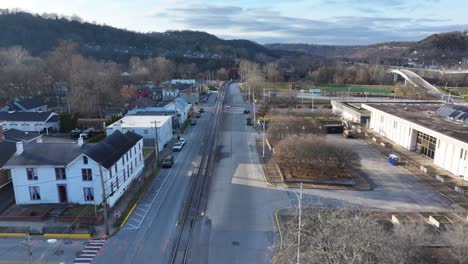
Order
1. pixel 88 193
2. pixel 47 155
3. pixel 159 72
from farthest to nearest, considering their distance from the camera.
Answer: pixel 159 72, pixel 47 155, pixel 88 193

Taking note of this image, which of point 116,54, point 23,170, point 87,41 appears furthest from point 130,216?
point 87,41

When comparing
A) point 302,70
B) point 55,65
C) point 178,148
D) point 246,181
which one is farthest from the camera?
point 302,70

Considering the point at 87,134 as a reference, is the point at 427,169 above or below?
below

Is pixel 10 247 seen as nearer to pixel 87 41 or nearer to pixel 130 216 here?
pixel 130 216

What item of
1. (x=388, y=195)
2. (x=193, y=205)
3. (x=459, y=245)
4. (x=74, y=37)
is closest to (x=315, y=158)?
(x=388, y=195)

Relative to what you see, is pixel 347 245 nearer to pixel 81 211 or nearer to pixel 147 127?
pixel 81 211

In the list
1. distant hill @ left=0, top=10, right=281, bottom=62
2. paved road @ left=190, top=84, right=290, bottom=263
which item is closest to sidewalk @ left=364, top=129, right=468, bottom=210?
paved road @ left=190, top=84, right=290, bottom=263

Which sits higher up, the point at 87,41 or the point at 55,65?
the point at 87,41

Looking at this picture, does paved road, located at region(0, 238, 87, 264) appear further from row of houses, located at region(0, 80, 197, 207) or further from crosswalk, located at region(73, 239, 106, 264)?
row of houses, located at region(0, 80, 197, 207)
